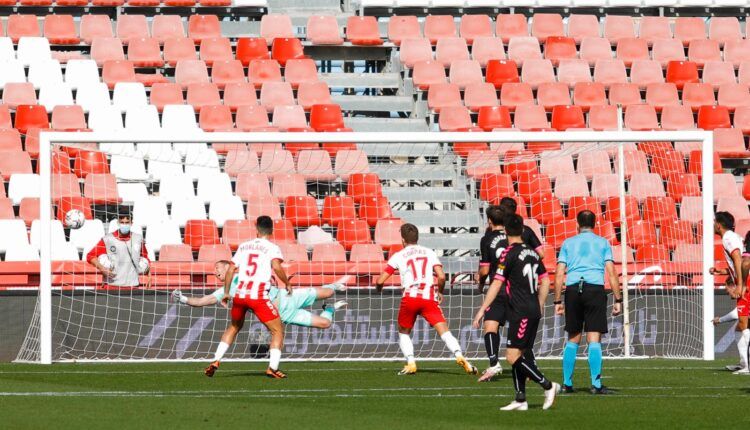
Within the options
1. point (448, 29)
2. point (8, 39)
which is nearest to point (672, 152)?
point (448, 29)

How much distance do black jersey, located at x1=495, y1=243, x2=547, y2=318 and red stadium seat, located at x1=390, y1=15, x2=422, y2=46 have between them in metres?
14.7

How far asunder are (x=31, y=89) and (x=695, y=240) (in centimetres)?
1078

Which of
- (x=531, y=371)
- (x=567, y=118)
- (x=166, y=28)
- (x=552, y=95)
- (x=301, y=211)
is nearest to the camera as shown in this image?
(x=531, y=371)

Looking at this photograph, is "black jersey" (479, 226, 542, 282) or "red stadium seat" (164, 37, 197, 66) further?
"red stadium seat" (164, 37, 197, 66)

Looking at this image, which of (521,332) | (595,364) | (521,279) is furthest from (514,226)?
(595,364)

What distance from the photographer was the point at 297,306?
53.4ft

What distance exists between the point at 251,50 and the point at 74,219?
6.44m

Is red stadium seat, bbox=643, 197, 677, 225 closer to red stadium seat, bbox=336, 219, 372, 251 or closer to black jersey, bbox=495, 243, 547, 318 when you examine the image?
red stadium seat, bbox=336, 219, 372, 251

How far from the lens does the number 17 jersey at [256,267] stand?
1303 centimetres

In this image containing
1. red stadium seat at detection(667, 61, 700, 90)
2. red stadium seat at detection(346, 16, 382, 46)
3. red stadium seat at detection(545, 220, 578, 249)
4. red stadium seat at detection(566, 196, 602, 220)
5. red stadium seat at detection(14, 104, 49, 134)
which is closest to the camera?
red stadium seat at detection(545, 220, 578, 249)

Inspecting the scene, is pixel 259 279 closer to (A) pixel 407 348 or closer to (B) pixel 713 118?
(A) pixel 407 348

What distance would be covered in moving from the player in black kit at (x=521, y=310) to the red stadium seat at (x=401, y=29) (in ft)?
47.4

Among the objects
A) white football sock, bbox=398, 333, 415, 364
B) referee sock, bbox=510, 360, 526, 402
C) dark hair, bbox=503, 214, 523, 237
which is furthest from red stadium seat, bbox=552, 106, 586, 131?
referee sock, bbox=510, 360, 526, 402

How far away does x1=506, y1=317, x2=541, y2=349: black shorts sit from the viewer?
32.6 feet
